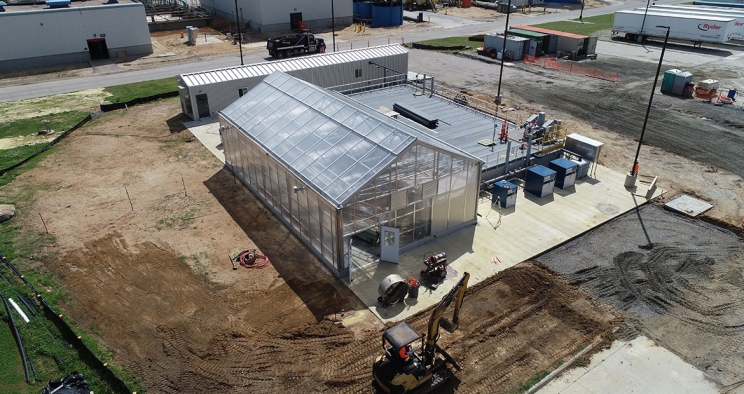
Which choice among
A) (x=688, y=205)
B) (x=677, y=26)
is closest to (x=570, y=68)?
(x=677, y=26)

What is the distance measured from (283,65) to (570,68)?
3134cm

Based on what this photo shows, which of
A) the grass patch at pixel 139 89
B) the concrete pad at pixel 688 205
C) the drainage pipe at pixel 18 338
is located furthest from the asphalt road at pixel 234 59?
the concrete pad at pixel 688 205

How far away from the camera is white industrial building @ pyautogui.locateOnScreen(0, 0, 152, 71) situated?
2028 inches

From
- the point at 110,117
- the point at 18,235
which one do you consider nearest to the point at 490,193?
the point at 18,235

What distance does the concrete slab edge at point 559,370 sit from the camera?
15809 mm

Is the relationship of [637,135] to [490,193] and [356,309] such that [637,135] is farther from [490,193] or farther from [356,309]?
[356,309]

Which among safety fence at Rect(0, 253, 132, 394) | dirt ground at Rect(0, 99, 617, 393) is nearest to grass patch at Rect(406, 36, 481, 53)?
dirt ground at Rect(0, 99, 617, 393)

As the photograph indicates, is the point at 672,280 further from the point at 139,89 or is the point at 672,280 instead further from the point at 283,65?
the point at 139,89

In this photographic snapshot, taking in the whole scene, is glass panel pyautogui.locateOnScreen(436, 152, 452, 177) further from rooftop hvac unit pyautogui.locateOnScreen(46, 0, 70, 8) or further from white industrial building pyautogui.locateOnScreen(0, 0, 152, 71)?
rooftop hvac unit pyautogui.locateOnScreen(46, 0, 70, 8)

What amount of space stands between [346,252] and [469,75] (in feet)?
114

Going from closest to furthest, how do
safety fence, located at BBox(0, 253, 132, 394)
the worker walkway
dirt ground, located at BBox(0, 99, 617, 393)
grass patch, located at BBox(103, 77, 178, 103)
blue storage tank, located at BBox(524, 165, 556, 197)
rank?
safety fence, located at BBox(0, 253, 132, 394), dirt ground, located at BBox(0, 99, 617, 393), the worker walkway, blue storage tank, located at BBox(524, 165, 556, 197), grass patch, located at BBox(103, 77, 178, 103)

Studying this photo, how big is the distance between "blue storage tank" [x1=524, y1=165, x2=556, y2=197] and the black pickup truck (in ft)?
119

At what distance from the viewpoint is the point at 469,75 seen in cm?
5038

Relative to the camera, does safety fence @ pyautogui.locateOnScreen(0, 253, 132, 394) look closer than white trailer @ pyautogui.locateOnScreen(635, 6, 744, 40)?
Yes
